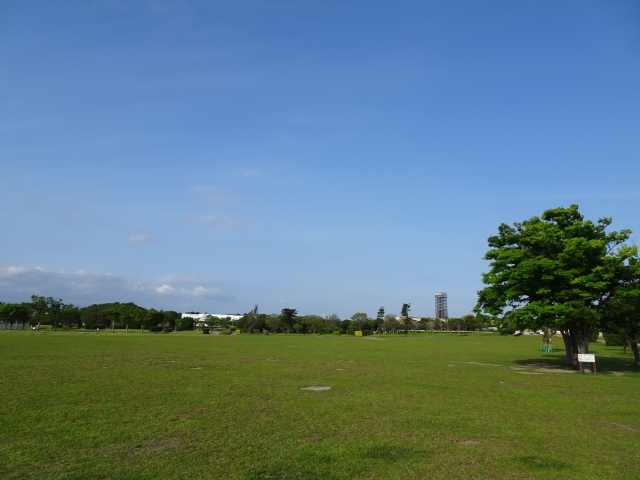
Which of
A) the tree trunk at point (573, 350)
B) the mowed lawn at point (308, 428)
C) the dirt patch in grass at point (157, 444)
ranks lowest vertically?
the dirt patch in grass at point (157, 444)

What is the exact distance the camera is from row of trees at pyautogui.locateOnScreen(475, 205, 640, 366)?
23875mm

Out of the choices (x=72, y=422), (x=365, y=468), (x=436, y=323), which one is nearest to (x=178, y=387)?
(x=72, y=422)

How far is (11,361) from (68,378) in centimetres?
912

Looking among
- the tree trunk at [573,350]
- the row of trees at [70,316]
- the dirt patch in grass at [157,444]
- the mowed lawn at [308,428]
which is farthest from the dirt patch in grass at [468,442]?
the row of trees at [70,316]

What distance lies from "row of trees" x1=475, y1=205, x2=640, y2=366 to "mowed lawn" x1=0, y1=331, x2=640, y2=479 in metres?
6.16

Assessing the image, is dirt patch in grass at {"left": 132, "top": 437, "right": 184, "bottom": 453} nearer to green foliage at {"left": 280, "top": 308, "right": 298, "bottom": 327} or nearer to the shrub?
the shrub

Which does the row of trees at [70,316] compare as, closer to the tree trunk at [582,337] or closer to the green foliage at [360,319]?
the green foliage at [360,319]

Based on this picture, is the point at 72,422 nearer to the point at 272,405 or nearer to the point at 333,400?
the point at 272,405

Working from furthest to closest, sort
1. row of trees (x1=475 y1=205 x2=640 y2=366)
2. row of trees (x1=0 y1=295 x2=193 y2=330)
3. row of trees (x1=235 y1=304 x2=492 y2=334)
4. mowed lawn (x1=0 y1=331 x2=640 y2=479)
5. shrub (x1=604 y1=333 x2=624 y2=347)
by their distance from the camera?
1. row of trees (x1=235 y1=304 x2=492 y2=334)
2. row of trees (x1=0 y1=295 x2=193 y2=330)
3. shrub (x1=604 y1=333 x2=624 y2=347)
4. row of trees (x1=475 y1=205 x2=640 y2=366)
5. mowed lawn (x1=0 y1=331 x2=640 y2=479)

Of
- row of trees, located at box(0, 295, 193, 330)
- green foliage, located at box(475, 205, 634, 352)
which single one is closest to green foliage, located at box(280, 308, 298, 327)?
row of trees, located at box(0, 295, 193, 330)

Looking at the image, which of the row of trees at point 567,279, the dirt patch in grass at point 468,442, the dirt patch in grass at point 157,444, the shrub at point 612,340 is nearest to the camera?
the dirt patch in grass at point 157,444

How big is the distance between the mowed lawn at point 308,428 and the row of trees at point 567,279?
20.2 feet

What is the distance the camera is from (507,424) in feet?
36.0

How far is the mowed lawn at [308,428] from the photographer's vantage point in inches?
294
